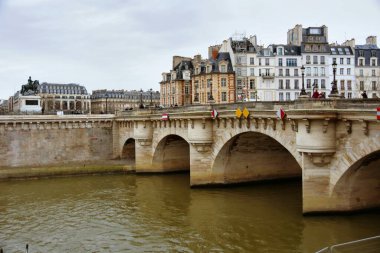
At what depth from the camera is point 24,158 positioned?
5100 centimetres

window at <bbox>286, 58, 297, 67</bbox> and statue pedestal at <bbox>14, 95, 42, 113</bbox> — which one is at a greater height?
window at <bbox>286, 58, 297, 67</bbox>

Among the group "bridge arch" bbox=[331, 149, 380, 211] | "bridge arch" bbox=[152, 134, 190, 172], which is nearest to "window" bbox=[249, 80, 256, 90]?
"bridge arch" bbox=[152, 134, 190, 172]

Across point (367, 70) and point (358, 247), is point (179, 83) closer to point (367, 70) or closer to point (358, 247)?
point (367, 70)

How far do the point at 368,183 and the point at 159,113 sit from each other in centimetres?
2454

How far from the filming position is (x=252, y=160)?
124ft

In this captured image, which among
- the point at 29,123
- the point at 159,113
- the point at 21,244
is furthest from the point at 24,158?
the point at 21,244

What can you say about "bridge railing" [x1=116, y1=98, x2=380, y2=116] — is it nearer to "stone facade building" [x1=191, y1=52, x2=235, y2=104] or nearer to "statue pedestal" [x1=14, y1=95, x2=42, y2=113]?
"stone facade building" [x1=191, y1=52, x2=235, y2=104]

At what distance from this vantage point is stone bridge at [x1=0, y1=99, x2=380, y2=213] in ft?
76.0

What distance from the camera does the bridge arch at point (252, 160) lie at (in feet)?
118

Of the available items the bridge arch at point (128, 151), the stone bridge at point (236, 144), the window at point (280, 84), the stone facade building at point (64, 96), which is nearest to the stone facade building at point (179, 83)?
the window at point (280, 84)

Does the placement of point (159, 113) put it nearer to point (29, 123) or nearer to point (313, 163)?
point (29, 123)

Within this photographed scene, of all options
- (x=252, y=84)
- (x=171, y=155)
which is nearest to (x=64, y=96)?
(x=252, y=84)

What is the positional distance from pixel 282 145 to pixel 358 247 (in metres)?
16.0

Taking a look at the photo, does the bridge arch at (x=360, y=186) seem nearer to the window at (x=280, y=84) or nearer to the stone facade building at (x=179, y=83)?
the window at (x=280, y=84)
